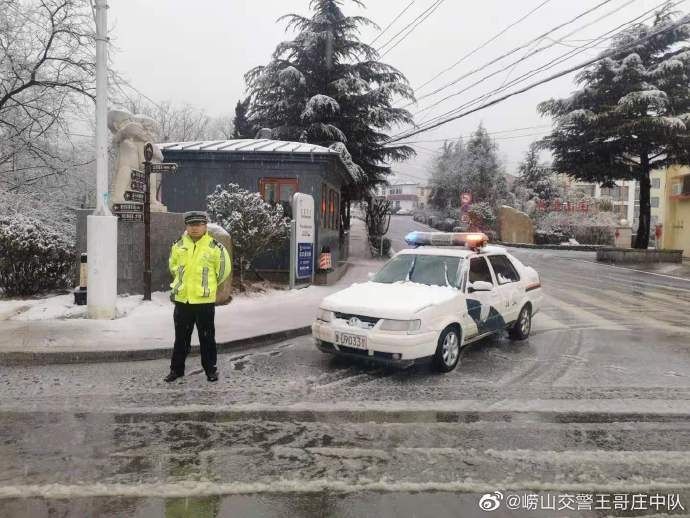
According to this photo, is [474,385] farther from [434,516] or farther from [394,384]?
[434,516]

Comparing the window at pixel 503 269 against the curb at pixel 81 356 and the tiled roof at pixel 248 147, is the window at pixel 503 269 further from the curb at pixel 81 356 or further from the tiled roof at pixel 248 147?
the tiled roof at pixel 248 147

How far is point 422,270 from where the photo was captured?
7516mm

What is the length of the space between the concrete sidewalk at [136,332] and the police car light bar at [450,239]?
234cm

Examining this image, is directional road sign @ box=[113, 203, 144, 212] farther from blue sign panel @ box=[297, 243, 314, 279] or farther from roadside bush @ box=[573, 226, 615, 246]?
roadside bush @ box=[573, 226, 615, 246]

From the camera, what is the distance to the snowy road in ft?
11.3

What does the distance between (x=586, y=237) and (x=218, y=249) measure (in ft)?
122

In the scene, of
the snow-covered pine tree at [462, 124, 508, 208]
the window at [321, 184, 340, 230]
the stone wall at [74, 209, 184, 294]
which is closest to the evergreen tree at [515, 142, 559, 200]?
the snow-covered pine tree at [462, 124, 508, 208]

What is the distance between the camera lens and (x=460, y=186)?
52.3 meters

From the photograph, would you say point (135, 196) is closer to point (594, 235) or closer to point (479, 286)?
point (479, 286)

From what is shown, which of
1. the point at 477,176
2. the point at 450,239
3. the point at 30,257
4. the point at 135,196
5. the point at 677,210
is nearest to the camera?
the point at 450,239

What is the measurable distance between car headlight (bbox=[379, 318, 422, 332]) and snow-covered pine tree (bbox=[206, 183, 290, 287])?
6.49 meters

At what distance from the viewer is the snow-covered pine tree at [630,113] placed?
2341cm

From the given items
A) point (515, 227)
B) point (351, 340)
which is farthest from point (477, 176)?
point (351, 340)

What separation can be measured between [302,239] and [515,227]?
2929 centimetres
